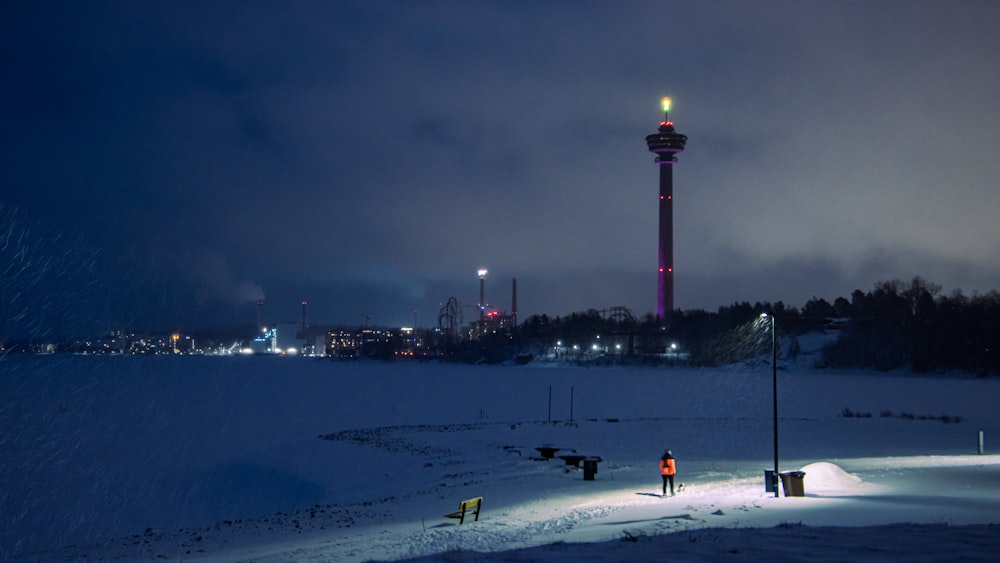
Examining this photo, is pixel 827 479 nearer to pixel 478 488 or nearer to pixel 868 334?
pixel 478 488

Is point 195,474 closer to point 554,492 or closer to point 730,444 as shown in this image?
point 554,492

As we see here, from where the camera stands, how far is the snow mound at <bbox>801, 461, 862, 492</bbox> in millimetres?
21688

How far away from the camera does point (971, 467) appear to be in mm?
27438

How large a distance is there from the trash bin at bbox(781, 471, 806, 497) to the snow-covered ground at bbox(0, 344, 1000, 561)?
492 millimetres

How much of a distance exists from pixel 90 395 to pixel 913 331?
446 ft

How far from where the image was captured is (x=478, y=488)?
2634 centimetres

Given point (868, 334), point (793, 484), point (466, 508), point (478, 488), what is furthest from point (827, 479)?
point (868, 334)

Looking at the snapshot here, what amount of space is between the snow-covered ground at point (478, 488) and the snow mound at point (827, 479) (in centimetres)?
7

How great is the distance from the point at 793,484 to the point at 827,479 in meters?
2.37

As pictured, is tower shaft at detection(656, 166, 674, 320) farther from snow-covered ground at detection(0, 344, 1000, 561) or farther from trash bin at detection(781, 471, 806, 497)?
trash bin at detection(781, 471, 806, 497)

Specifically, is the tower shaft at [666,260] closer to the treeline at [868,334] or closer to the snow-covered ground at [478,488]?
the treeline at [868,334]

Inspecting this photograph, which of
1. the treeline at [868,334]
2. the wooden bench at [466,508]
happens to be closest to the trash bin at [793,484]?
the wooden bench at [466,508]

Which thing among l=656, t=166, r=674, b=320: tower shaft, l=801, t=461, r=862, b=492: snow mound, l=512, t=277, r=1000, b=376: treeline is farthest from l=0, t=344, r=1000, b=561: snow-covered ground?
l=656, t=166, r=674, b=320: tower shaft

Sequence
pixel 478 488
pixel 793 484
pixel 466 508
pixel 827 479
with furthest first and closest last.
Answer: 1. pixel 478 488
2. pixel 827 479
3. pixel 793 484
4. pixel 466 508
